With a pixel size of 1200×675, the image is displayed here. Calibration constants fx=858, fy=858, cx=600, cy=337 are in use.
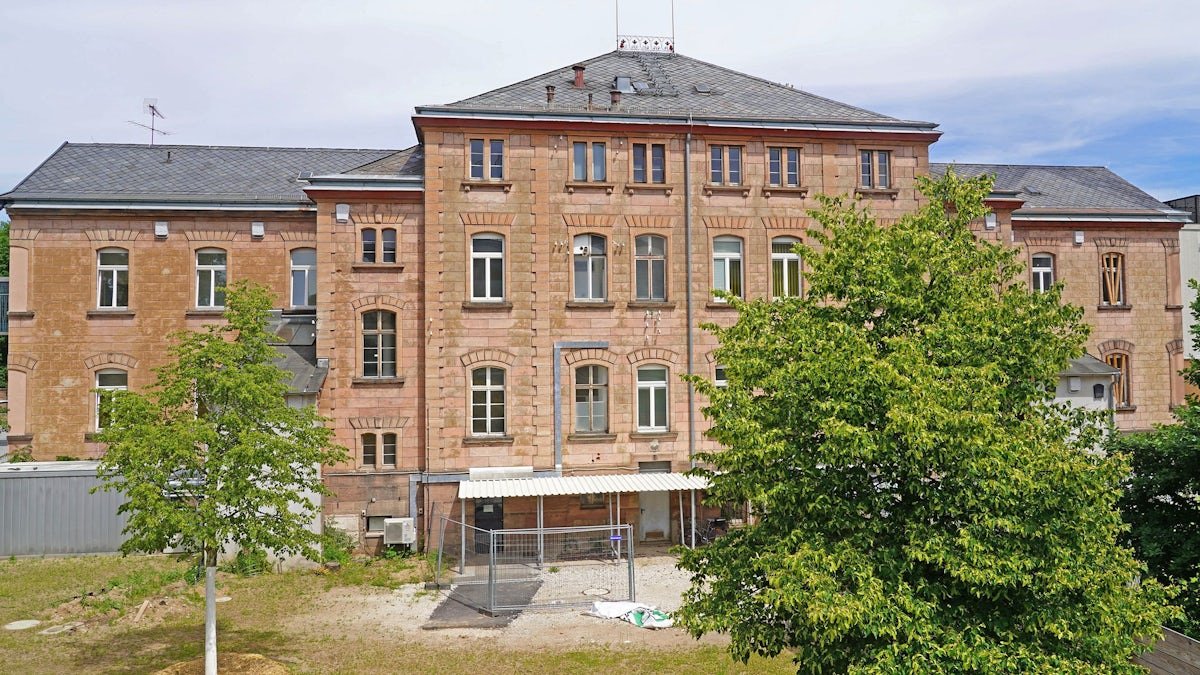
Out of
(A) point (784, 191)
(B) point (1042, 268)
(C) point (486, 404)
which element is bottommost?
(C) point (486, 404)

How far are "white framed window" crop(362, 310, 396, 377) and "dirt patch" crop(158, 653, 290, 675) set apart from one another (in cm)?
1032

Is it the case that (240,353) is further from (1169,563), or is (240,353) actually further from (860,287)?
(1169,563)

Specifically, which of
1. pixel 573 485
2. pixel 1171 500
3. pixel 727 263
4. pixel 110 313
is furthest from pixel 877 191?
pixel 110 313

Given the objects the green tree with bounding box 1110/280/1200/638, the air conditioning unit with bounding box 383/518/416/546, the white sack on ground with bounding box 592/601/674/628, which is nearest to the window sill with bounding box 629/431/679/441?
the white sack on ground with bounding box 592/601/674/628

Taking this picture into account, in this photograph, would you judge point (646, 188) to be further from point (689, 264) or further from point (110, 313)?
point (110, 313)

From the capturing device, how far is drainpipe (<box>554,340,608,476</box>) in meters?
24.2

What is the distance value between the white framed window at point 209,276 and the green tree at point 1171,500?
25.6 m

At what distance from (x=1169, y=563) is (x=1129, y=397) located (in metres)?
19.9

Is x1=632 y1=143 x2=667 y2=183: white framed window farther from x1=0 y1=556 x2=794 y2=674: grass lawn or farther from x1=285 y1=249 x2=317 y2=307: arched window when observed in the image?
x1=0 y1=556 x2=794 y2=674: grass lawn

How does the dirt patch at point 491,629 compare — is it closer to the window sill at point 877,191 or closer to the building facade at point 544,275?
the building facade at point 544,275

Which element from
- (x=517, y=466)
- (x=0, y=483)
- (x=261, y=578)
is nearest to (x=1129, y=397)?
(x=517, y=466)

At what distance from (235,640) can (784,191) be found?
18252 mm

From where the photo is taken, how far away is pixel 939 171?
28375 millimetres

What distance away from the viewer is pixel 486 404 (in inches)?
953
